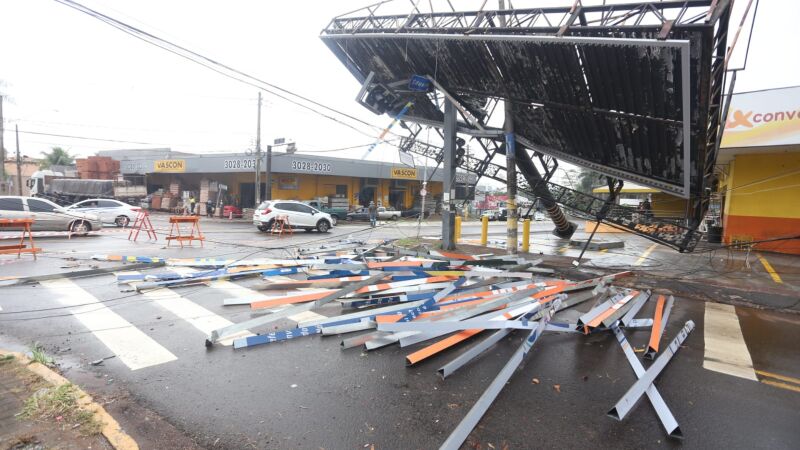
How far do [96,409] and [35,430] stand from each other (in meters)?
0.38

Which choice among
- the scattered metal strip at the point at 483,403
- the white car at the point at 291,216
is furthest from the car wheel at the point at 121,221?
the scattered metal strip at the point at 483,403

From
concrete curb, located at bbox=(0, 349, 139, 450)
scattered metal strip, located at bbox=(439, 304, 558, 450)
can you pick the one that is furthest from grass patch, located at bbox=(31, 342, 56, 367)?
scattered metal strip, located at bbox=(439, 304, 558, 450)

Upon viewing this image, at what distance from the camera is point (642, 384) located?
3846 mm

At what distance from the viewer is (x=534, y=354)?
190 inches

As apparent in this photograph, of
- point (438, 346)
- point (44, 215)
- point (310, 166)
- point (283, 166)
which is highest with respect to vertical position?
point (310, 166)

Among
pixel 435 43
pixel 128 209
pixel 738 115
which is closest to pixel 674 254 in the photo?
pixel 738 115

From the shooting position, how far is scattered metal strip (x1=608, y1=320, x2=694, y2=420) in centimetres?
345

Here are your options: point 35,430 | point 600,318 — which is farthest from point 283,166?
point 35,430

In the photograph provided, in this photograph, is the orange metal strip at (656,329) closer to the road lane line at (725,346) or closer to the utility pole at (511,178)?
the road lane line at (725,346)

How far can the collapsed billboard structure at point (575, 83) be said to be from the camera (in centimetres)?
714

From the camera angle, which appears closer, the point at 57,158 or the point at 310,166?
the point at 310,166

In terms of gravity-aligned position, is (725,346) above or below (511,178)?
below

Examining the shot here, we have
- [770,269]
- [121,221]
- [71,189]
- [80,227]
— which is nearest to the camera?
[770,269]

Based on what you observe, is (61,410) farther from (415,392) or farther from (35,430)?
(415,392)
